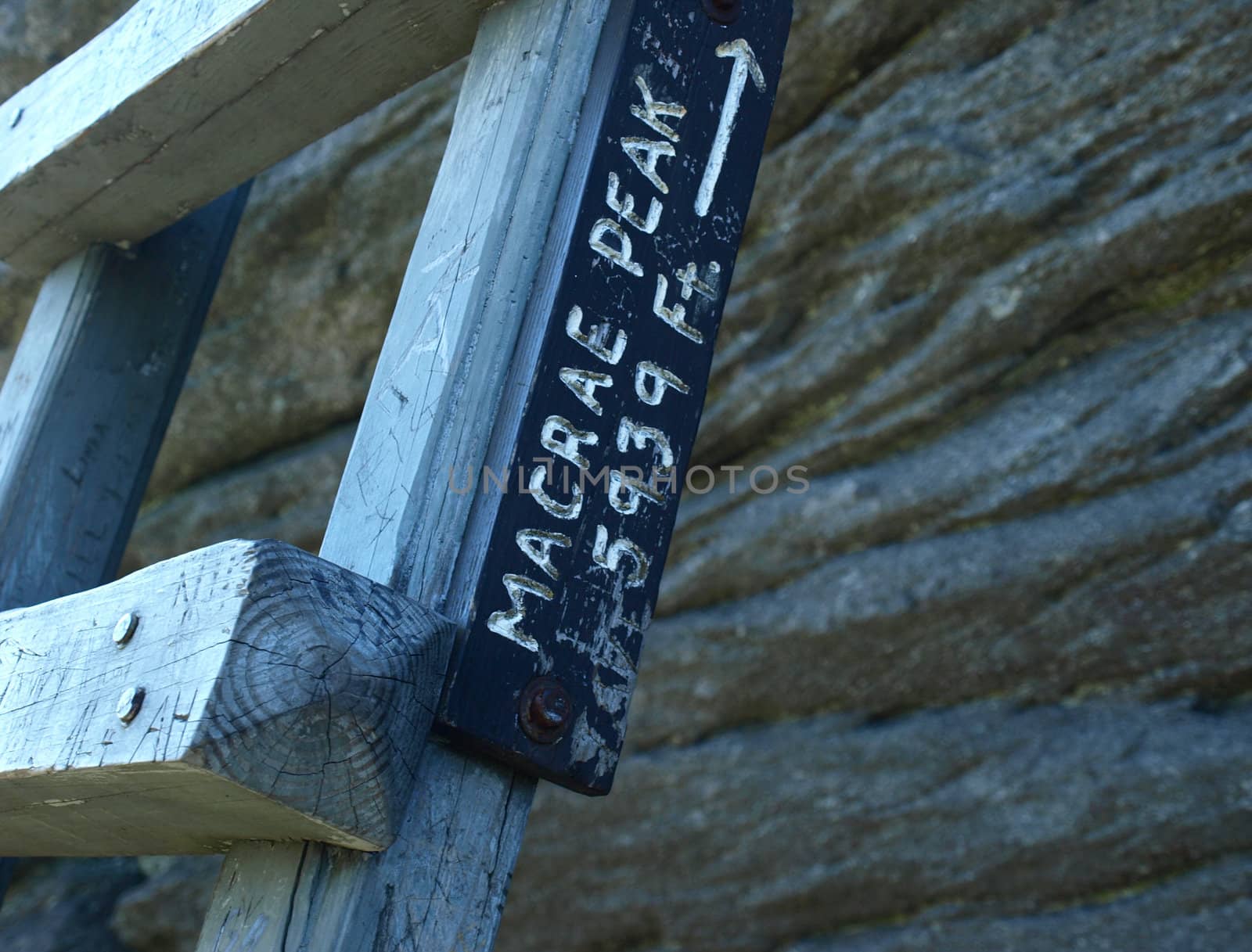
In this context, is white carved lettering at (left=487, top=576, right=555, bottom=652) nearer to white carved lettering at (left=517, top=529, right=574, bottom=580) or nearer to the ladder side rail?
white carved lettering at (left=517, top=529, right=574, bottom=580)

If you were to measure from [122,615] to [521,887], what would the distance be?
8.71ft

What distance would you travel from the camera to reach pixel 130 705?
0.76 m

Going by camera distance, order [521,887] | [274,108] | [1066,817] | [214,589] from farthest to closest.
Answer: [521,887], [1066,817], [274,108], [214,589]

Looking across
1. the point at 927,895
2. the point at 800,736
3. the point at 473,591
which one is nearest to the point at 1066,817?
the point at 927,895

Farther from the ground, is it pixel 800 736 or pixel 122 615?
pixel 800 736

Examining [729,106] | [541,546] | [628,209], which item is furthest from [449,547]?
[729,106]

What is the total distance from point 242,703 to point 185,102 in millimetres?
782

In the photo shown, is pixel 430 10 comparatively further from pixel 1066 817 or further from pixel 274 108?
pixel 1066 817

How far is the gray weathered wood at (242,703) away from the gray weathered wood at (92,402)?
61 cm

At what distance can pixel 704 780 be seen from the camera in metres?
3.14

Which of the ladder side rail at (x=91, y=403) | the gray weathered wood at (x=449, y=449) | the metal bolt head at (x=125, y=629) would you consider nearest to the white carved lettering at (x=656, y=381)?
the gray weathered wood at (x=449, y=449)

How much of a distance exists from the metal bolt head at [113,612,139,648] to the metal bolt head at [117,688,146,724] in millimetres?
52

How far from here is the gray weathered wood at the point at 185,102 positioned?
1.15m

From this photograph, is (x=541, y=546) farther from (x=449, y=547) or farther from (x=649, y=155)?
(x=649, y=155)
